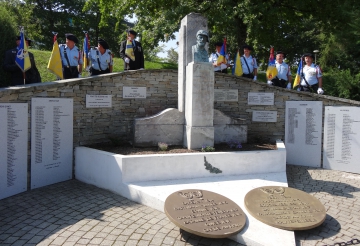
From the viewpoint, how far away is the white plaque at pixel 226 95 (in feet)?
27.6

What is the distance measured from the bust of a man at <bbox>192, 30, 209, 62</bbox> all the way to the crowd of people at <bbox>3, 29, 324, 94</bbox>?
2.05m

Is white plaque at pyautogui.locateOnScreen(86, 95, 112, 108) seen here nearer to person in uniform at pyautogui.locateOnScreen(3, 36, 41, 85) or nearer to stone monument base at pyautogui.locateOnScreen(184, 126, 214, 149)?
person in uniform at pyautogui.locateOnScreen(3, 36, 41, 85)

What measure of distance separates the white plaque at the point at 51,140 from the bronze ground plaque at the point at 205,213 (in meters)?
2.96

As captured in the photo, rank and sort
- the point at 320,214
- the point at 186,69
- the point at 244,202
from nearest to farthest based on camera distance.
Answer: the point at 320,214, the point at 244,202, the point at 186,69

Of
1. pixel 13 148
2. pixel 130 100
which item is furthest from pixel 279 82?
pixel 13 148

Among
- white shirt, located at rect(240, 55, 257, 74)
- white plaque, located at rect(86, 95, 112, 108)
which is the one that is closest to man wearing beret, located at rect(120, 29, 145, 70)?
white plaque, located at rect(86, 95, 112, 108)

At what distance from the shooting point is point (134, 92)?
7711 mm

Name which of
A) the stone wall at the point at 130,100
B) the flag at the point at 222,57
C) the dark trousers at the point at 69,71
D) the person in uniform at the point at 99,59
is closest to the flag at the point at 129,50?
the person in uniform at the point at 99,59

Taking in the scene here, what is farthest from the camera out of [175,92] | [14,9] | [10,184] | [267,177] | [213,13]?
[14,9]

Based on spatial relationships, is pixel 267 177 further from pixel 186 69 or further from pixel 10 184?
pixel 10 184

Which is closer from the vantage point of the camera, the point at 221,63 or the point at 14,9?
the point at 221,63

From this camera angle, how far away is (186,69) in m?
7.09

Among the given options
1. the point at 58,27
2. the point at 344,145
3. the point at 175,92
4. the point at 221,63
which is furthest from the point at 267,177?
the point at 58,27

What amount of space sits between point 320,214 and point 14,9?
2445 centimetres
